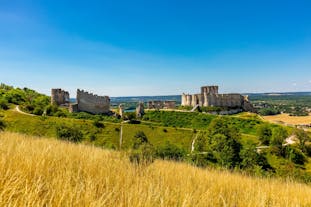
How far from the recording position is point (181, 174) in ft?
14.6

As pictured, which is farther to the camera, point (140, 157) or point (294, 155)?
point (294, 155)

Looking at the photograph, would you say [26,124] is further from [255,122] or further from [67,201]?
[255,122]

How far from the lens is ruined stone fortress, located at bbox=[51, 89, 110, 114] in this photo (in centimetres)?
6881

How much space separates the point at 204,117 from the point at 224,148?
30600mm

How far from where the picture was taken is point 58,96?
2822 inches

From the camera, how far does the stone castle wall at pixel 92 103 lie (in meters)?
68.9

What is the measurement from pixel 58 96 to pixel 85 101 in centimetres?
891

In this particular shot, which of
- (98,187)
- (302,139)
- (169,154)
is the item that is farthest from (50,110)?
(98,187)

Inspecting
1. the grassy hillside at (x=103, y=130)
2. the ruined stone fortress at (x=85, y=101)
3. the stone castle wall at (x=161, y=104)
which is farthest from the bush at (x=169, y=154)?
the stone castle wall at (x=161, y=104)

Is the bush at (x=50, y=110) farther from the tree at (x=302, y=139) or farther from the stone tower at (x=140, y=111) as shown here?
the tree at (x=302, y=139)

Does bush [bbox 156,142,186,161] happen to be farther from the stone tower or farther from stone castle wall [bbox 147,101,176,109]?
stone castle wall [bbox 147,101,176,109]

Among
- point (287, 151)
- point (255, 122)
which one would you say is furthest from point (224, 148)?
point (255, 122)

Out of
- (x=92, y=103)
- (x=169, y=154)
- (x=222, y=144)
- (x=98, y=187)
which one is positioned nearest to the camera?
(x=98, y=187)

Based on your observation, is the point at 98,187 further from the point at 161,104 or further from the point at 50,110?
the point at 161,104
